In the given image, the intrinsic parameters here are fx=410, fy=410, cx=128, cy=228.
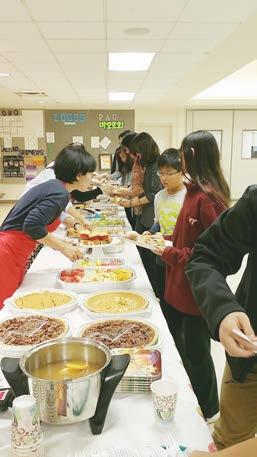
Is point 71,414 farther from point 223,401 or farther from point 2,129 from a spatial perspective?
point 2,129

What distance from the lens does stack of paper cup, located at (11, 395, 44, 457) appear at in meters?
0.87

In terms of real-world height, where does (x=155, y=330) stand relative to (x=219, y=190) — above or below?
below

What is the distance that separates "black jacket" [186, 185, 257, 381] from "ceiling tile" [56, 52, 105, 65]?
348 cm

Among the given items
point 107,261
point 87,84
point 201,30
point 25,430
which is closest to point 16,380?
point 25,430

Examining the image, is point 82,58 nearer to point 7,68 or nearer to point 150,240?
point 7,68

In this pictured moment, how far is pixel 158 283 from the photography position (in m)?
2.94

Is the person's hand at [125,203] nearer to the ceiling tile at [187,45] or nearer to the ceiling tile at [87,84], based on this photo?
the ceiling tile at [187,45]

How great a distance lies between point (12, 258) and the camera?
88.5 inches

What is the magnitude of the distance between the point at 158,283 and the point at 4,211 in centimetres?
712

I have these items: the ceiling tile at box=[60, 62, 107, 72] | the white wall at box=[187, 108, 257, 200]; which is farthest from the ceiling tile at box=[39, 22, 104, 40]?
the white wall at box=[187, 108, 257, 200]

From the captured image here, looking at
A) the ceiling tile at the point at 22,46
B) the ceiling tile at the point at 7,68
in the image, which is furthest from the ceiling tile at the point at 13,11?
the ceiling tile at the point at 7,68

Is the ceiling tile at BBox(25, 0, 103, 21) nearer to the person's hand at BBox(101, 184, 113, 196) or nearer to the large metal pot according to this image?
the person's hand at BBox(101, 184, 113, 196)

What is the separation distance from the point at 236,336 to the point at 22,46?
12.1 feet

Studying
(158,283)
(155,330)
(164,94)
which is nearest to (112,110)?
(164,94)
